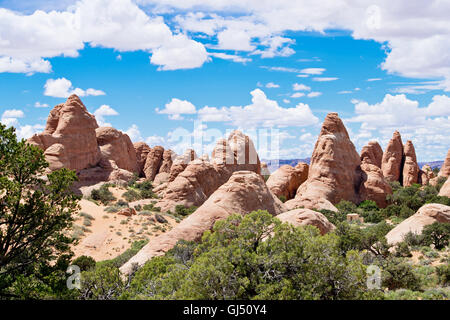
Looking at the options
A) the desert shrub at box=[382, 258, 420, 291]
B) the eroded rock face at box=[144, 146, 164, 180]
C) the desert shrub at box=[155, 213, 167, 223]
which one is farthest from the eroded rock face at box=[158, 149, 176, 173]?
the desert shrub at box=[382, 258, 420, 291]

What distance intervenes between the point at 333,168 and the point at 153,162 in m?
36.7

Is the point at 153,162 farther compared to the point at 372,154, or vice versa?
the point at 153,162

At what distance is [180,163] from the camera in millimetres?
53594

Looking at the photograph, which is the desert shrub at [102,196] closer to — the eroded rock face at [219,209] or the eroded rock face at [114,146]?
the eroded rock face at [114,146]

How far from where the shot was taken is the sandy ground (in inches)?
1115

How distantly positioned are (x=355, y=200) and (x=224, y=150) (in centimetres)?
1533

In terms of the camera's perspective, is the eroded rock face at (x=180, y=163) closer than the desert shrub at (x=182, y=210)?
No

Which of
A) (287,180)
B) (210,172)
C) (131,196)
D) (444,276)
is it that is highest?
(210,172)

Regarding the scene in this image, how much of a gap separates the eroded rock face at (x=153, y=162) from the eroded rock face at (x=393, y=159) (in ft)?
124

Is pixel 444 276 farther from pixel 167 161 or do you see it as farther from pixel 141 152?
pixel 141 152

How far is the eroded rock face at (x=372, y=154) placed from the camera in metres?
67.9

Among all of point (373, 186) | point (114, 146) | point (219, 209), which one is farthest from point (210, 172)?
point (114, 146)

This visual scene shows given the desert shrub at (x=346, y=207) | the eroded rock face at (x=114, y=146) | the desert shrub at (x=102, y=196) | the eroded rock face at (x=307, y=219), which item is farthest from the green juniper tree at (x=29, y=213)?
the eroded rock face at (x=114, y=146)

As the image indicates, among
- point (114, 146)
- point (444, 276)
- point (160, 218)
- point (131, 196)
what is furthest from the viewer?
point (114, 146)
